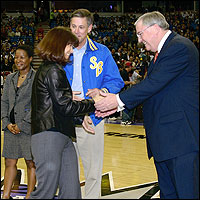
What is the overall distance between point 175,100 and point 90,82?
98 centimetres

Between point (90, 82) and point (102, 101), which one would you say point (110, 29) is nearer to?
point (90, 82)

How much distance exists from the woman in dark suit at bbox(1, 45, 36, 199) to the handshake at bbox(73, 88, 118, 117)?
0.92 m

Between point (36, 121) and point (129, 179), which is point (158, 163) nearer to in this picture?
point (36, 121)

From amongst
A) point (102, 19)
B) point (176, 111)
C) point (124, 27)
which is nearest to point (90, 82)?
point (176, 111)

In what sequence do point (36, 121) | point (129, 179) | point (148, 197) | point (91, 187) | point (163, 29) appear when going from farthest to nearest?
point (129, 179) → point (148, 197) → point (91, 187) → point (163, 29) → point (36, 121)

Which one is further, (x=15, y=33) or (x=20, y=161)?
(x=15, y=33)

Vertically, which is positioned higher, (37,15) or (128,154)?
(37,15)

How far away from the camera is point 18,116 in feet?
14.0

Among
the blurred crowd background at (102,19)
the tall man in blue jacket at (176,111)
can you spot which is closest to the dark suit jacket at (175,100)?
the tall man in blue jacket at (176,111)

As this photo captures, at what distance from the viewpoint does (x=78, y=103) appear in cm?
304

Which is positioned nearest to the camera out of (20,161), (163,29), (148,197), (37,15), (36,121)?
(36,121)

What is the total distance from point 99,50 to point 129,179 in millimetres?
2189

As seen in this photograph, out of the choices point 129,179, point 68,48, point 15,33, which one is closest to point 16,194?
point 129,179

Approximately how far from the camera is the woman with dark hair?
287 cm
